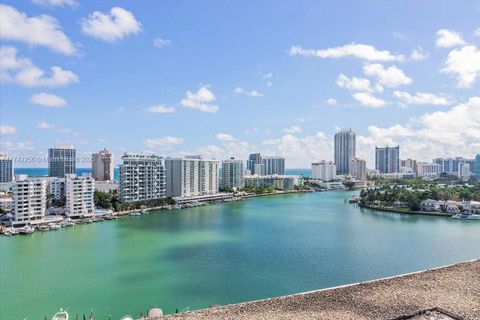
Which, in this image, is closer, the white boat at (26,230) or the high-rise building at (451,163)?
the white boat at (26,230)

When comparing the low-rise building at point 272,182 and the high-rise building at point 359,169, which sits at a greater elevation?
the high-rise building at point 359,169

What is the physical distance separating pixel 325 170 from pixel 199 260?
38652mm

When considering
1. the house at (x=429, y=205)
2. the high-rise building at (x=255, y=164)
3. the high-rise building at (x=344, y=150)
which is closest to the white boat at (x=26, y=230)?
the house at (x=429, y=205)

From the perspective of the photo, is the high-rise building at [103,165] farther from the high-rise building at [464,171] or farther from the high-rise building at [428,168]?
the high-rise building at [428,168]

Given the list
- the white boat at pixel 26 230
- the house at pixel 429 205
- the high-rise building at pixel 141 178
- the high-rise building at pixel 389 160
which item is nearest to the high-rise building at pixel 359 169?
the high-rise building at pixel 389 160

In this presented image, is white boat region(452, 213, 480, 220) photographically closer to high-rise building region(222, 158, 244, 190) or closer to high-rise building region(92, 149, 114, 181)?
high-rise building region(222, 158, 244, 190)

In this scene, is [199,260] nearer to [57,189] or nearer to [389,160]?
[57,189]

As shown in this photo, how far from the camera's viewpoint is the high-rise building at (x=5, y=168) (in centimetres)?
2958

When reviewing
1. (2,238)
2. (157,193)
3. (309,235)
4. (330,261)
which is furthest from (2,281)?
(157,193)

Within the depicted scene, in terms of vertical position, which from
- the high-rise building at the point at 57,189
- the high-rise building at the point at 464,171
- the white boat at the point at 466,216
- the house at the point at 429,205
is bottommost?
the white boat at the point at 466,216

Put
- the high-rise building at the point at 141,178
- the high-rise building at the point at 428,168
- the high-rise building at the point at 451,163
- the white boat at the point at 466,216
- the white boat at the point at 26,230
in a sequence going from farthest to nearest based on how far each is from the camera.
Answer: the high-rise building at the point at 428,168, the high-rise building at the point at 451,163, the high-rise building at the point at 141,178, the white boat at the point at 466,216, the white boat at the point at 26,230

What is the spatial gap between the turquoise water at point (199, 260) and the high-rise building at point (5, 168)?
19.9 metres

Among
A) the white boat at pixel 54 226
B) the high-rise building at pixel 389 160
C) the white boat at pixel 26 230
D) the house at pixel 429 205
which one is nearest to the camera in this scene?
the white boat at pixel 26 230

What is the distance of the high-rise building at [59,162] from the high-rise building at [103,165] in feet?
6.80
